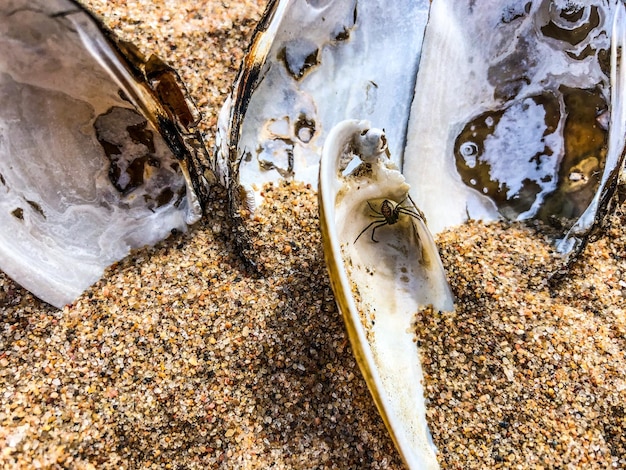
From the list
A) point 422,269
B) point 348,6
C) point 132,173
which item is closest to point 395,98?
point 348,6

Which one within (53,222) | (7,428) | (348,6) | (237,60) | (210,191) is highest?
(348,6)

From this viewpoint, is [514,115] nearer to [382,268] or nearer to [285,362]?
[382,268]

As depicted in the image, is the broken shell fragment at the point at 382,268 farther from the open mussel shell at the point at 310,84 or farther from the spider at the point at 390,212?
the open mussel shell at the point at 310,84

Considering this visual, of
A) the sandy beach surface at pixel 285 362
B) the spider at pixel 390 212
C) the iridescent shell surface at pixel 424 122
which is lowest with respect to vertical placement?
the sandy beach surface at pixel 285 362

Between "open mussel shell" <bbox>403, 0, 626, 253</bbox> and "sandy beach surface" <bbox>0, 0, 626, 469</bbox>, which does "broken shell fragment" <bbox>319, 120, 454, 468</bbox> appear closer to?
"sandy beach surface" <bbox>0, 0, 626, 469</bbox>

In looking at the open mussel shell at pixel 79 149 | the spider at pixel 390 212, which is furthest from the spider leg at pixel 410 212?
the open mussel shell at pixel 79 149

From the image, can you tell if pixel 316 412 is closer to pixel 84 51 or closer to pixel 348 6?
pixel 84 51

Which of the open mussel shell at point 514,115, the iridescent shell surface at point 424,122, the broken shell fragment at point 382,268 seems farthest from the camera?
the open mussel shell at point 514,115

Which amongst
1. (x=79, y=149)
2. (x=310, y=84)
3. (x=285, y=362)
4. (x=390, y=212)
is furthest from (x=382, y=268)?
(x=79, y=149)
